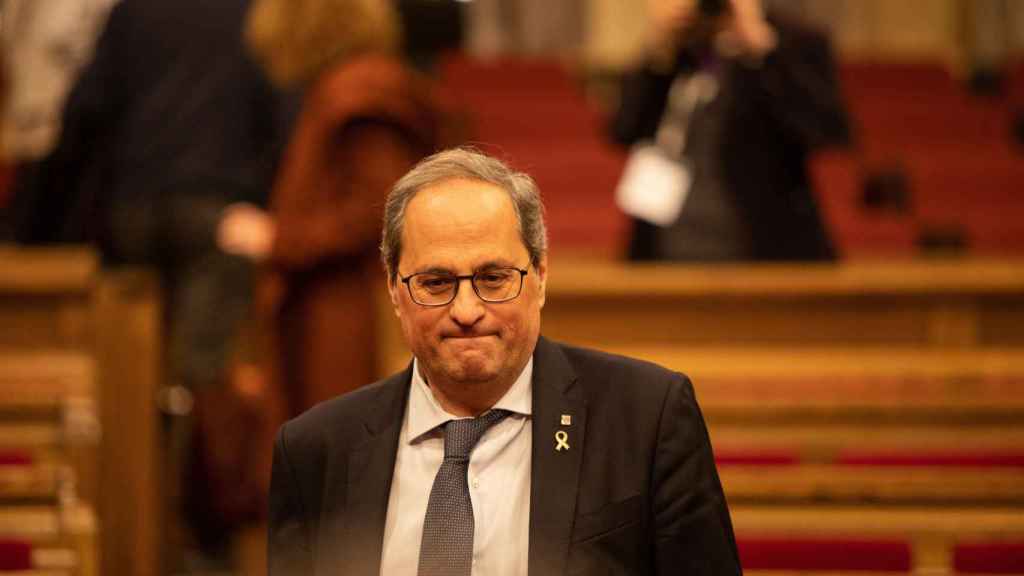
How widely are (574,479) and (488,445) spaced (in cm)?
14

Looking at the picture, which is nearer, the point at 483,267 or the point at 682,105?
the point at 483,267

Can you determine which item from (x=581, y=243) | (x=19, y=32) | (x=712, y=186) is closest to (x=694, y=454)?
(x=712, y=186)

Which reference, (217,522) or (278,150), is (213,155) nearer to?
(278,150)

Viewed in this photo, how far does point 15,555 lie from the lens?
8.93 feet

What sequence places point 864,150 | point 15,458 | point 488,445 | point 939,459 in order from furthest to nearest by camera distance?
point 864,150, point 15,458, point 939,459, point 488,445

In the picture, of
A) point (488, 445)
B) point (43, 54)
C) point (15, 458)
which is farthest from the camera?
point (43, 54)

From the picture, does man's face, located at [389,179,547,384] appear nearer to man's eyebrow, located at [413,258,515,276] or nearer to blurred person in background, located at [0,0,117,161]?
man's eyebrow, located at [413,258,515,276]

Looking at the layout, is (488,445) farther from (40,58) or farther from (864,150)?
(864,150)

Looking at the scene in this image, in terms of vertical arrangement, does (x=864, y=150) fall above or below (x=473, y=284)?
above

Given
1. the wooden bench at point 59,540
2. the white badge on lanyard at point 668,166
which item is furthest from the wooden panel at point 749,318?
the wooden bench at point 59,540

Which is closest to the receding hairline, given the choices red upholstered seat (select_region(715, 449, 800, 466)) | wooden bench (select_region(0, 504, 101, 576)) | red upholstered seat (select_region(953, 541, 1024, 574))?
wooden bench (select_region(0, 504, 101, 576))

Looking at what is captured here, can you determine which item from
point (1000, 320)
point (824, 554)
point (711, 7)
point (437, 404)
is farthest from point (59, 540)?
point (1000, 320)

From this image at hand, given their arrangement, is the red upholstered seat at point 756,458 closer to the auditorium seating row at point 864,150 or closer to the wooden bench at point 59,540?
the wooden bench at point 59,540

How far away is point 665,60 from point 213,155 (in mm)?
1401
